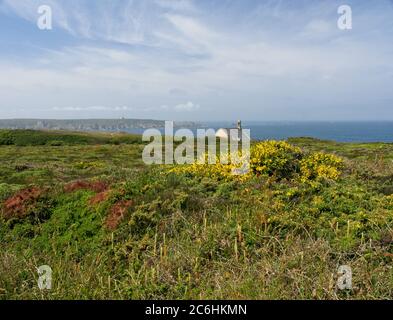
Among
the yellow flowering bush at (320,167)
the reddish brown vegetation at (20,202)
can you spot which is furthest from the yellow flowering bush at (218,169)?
the reddish brown vegetation at (20,202)

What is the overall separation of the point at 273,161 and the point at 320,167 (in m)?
1.55

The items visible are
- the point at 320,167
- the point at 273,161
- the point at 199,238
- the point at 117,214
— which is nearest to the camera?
the point at 199,238

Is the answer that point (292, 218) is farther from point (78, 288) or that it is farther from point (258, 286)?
point (78, 288)

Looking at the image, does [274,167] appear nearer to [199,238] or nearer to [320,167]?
[320,167]

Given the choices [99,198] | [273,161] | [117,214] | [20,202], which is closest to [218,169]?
[273,161]

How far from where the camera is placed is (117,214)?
404 inches

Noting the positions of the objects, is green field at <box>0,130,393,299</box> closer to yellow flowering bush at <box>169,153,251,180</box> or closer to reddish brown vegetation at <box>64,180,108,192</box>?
reddish brown vegetation at <box>64,180,108,192</box>

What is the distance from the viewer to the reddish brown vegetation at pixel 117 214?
32.6 feet

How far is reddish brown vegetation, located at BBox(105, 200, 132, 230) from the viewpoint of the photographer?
32.6ft

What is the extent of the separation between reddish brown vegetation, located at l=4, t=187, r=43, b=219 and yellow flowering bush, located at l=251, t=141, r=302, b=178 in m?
6.48

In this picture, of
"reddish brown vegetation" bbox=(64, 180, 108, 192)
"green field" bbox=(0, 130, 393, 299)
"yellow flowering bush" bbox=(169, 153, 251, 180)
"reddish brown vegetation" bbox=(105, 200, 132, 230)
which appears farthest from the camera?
"yellow flowering bush" bbox=(169, 153, 251, 180)

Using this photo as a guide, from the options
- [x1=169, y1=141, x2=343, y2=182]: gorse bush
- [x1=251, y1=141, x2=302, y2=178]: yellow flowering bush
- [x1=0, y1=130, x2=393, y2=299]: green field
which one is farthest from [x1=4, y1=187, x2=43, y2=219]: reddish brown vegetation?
[x1=251, y1=141, x2=302, y2=178]: yellow flowering bush
